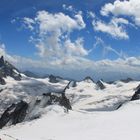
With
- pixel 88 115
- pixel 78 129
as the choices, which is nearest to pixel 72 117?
pixel 88 115

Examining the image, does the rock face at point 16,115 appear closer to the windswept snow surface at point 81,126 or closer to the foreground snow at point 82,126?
the windswept snow surface at point 81,126

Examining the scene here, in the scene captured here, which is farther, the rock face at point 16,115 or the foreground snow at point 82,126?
the rock face at point 16,115

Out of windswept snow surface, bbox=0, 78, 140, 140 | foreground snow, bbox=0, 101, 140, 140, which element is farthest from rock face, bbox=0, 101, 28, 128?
foreground snow, bbox=0, 101, 140, 140

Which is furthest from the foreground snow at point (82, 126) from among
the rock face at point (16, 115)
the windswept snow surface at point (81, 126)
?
the rock face at point (16, 115)

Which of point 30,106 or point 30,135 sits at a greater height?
point 30,106

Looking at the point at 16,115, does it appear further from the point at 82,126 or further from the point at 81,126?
the point at 82,126

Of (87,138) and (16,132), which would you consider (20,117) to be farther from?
(87,138)

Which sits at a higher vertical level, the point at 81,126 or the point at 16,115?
the point at 16,115

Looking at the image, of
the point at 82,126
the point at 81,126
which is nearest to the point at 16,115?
the point at 81,126
